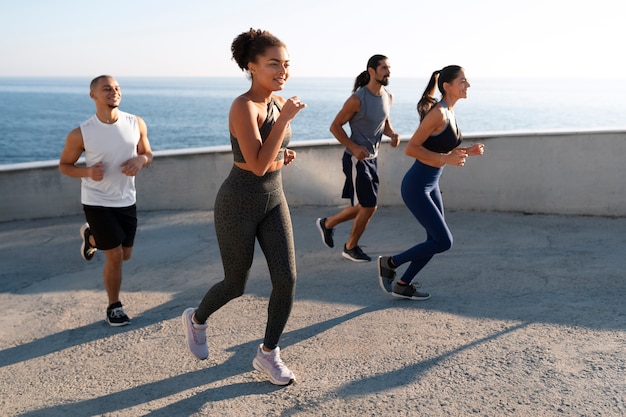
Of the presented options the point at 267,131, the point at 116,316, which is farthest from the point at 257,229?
the point at 116,316

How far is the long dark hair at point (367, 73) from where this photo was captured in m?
5.85

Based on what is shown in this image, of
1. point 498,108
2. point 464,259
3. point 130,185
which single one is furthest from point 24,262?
point 498,108

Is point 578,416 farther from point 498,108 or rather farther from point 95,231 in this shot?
point 498,108

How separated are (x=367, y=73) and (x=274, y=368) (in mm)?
3284

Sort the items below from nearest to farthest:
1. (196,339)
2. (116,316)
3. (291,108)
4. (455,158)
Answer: (291,108) < (196,339) < (455,158) < (116,316)

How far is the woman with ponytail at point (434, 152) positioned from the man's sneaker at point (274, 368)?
1634 mm

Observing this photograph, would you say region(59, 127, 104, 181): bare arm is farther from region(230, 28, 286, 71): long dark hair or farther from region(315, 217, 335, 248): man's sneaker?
region(315, 217, 335, 248): man's sneaker

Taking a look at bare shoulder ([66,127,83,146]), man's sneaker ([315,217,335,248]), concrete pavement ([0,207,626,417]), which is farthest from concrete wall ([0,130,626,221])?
bare shoulder ([66,127,83,146])

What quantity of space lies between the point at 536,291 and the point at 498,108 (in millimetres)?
106757

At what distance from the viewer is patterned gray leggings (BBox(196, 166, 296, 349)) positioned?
11.4 feet

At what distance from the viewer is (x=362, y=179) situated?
5938 millimetres

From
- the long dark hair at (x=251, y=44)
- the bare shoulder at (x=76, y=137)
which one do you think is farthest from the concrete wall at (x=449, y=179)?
the long dark hair at (x=251, y=44)

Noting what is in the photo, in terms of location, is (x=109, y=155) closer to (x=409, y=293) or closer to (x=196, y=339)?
(x=196, y=339)

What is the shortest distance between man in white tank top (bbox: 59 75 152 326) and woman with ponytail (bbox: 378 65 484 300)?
2005mm
